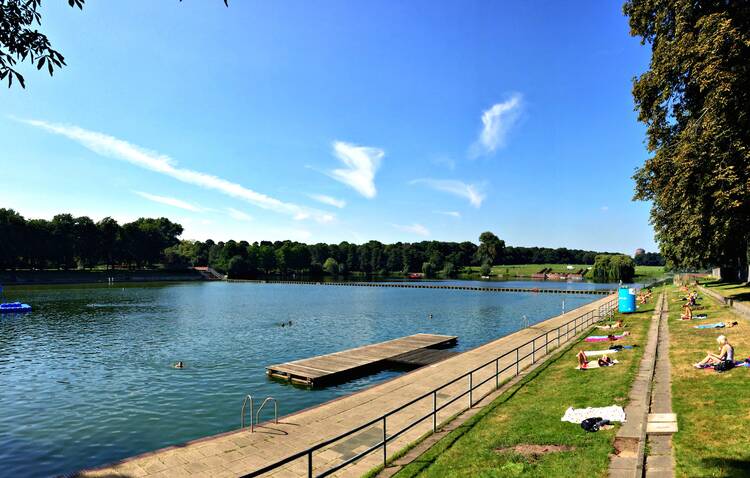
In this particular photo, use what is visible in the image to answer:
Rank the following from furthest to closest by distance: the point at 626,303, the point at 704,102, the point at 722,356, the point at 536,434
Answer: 1. the point at 626,303
2. the point at 704,102
3. the point at 722,356
4. the point at 536,434

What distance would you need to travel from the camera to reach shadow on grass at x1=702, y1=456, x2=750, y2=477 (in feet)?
30.0

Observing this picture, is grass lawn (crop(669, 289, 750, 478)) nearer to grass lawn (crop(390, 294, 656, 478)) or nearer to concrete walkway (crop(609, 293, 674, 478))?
concrete walkway (crop(609, 293, 674, 478))

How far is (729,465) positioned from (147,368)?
1249 inches

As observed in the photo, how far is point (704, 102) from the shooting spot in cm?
2173

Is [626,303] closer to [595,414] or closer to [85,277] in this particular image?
[595,414]

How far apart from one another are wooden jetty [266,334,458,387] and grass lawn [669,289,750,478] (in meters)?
16.6

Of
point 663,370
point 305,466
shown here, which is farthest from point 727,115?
point 305,466

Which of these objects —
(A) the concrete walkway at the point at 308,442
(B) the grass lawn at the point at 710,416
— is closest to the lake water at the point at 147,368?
(A) the concrete walkway at the point at 308,442

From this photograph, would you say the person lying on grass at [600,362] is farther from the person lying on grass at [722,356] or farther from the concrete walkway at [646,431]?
the person lying on grass at [722,356]

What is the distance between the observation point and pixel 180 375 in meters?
28.2

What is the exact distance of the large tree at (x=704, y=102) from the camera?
18328 millimetres

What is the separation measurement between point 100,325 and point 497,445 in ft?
169

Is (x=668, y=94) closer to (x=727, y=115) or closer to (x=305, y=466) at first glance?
(x=727, y=115)

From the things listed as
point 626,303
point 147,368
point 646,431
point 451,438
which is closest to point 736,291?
point 626,303
